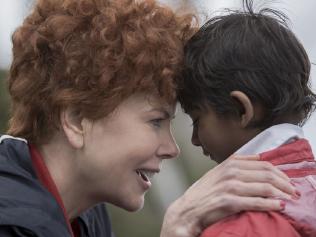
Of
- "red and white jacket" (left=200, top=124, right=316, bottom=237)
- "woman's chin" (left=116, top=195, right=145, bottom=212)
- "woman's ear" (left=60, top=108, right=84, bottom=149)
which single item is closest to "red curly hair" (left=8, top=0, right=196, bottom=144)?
"woman's ear" (left=60, top=108, right=84, bottom=149)

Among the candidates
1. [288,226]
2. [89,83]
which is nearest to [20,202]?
[89,83]

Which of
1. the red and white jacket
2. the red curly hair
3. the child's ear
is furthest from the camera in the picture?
the red curly hair

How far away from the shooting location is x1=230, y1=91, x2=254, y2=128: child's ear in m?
2.49

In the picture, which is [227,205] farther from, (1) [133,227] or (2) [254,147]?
(1) [133,227]

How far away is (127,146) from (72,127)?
195mm

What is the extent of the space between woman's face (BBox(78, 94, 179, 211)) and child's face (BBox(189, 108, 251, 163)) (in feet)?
0.58

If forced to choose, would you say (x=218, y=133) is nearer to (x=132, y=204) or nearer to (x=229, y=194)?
(x=229, y=194)

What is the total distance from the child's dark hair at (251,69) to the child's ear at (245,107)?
2 centimetres

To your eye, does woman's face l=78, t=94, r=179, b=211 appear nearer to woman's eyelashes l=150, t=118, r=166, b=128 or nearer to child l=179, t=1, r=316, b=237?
woman's eyelashes l=150, t=118, r=166, b=128

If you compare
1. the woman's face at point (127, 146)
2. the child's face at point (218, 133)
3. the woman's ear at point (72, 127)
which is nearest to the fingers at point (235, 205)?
the child's face at point (218, 133)

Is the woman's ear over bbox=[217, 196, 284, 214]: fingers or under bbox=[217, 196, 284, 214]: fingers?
over

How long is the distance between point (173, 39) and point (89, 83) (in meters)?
0.31

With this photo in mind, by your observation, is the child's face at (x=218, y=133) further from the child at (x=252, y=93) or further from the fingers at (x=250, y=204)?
the fingers at (x=250, y=204)

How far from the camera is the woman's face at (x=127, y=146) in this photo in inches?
108
